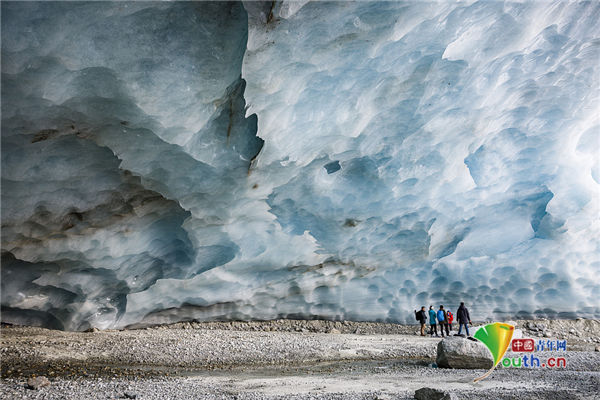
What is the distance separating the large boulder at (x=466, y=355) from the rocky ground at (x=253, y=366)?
0.24 meters

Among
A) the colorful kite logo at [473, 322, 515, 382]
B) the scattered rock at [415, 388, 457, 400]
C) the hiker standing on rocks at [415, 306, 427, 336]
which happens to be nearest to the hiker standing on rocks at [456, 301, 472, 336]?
the hiker standing on rocks at [415, 306, 427, 336]

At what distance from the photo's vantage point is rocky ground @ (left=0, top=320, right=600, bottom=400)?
573 centimetres

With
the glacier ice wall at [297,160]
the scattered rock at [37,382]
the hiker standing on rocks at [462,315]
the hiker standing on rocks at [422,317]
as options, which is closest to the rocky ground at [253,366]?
the scattered rock at [37,382]

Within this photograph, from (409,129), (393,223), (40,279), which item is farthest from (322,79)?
(40,279)

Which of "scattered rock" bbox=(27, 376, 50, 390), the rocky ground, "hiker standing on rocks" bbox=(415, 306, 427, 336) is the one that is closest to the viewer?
"scattered rock" bbox=(27, 376, 50, 390)

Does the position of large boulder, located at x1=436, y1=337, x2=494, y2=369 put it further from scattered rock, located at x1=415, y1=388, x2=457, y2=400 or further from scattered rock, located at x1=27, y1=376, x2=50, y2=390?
scattered rock, located at x1=27, y1=376, x2=50, y2=390

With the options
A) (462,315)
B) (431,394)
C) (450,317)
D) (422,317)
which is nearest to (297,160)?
(431,394)

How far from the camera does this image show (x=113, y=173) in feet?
26.9

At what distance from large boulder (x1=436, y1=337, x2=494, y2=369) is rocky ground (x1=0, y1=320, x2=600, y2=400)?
24cm

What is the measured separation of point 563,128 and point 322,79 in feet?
20.5

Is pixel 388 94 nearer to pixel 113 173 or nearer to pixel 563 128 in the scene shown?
pixel 563 128

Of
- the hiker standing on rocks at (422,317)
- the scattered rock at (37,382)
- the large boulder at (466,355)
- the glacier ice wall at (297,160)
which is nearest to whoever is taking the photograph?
the scattered rock at (37,382)

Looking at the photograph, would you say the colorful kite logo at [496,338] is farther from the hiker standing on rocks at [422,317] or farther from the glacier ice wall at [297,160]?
the glacier ice wall at [297,160]

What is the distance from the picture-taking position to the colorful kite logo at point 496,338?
767cm
